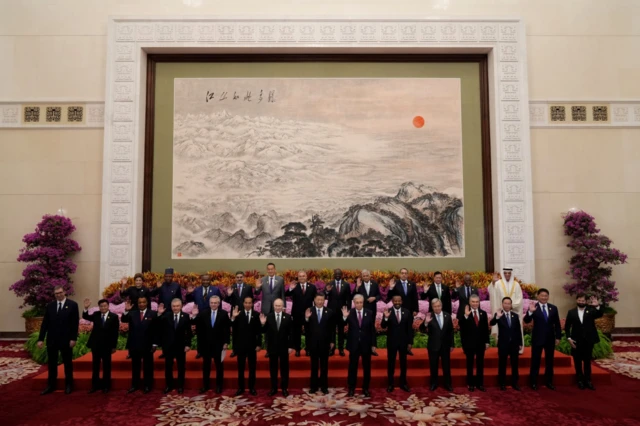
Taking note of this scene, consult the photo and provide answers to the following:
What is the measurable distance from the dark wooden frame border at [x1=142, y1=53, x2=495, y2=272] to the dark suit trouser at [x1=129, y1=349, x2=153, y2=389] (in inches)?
214

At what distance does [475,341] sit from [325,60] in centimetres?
831

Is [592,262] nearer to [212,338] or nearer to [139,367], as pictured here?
[212,338]

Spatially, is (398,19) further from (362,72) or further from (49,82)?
(49,82)

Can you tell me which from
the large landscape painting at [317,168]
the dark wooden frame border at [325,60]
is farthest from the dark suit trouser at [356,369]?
the dark wooden frame border at [325,60]

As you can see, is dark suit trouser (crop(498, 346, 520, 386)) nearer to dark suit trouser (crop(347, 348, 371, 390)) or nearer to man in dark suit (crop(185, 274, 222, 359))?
dark suit trouser (crop(347, 348, 371, 390))

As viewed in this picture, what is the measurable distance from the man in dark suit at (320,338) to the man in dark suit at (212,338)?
49.8 inches

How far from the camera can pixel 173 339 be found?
6875 mm

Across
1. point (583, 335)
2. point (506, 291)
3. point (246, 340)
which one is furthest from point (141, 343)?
point (583, 335)

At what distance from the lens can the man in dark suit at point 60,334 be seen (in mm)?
6957

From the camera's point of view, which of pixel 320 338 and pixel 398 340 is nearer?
pixel 320 338

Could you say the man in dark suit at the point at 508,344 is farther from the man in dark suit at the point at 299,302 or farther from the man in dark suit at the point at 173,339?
the man in dark suit at the point at 173,339

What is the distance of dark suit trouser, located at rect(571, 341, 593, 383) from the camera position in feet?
22.9

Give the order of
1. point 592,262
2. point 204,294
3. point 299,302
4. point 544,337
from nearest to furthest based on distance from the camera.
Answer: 1. point 544,337
2. point 299,302
3. point 204,294
4. point 592,262

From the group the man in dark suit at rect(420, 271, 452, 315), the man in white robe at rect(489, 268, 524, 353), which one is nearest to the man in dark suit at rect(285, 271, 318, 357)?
the man in dark suit at rect(420, 271, 452, 315)
